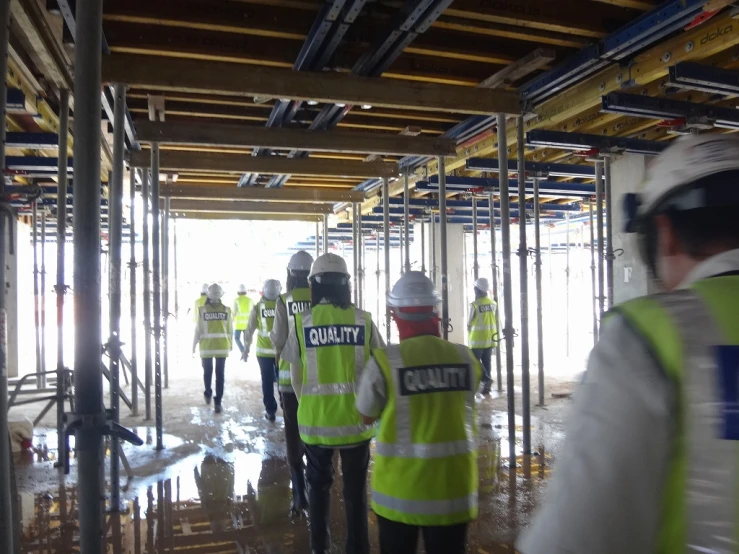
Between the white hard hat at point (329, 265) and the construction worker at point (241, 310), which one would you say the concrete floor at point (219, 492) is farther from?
the construction worker at point (241, 310)

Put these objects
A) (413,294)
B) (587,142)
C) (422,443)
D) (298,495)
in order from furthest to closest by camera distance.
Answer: (587,142) → (298,495) → (413,294) → (422,443)

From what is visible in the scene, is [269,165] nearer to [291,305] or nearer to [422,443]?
[291,305]

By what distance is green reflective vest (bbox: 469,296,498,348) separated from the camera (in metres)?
9.62

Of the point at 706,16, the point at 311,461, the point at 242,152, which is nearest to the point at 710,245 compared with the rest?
the point at 311,461

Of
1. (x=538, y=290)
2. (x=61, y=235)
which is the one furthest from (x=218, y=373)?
(x=538, y=290)

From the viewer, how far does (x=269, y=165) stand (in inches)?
322

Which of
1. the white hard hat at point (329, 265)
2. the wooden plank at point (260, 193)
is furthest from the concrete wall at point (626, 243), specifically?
the white hard hat at point (329, 265)

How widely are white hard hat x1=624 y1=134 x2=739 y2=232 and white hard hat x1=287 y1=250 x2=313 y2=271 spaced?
182 inches

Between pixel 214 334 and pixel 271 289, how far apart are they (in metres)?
1.04

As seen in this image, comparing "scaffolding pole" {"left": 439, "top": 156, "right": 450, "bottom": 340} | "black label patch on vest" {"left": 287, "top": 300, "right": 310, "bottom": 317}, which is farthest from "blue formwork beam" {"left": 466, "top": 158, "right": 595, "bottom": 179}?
"black label patch on vest" {"left": 287, "top": 300, "right": 310, "bottom": 317}

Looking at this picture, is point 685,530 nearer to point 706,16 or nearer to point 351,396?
point 351,396

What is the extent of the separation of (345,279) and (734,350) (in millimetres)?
3102

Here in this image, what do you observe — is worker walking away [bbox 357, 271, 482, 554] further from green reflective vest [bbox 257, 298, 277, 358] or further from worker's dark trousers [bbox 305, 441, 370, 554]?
green reflective vest [bbox 257, 298, 277, 358]

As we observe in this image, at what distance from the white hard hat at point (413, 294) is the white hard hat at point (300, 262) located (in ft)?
9.43
